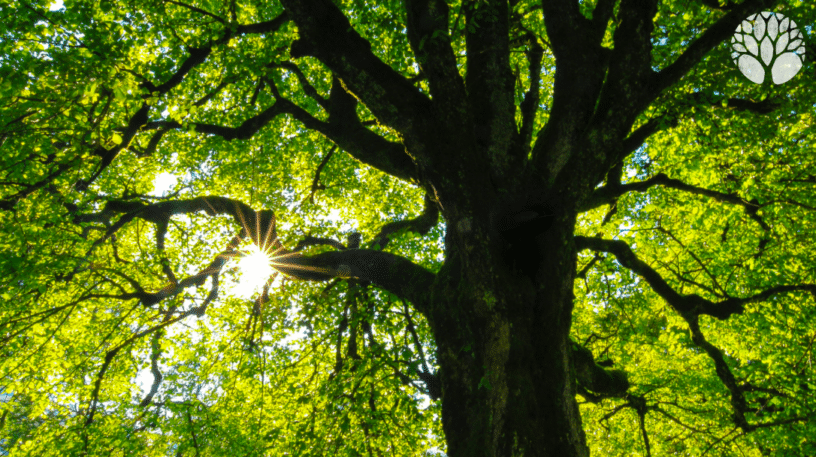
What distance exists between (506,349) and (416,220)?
395 cm

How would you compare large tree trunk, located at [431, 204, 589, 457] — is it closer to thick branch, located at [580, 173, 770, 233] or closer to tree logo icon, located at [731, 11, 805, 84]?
thick branch, located at [580, 173, 770, 233]

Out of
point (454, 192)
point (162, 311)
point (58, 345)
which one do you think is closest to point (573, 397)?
point (454, 192)

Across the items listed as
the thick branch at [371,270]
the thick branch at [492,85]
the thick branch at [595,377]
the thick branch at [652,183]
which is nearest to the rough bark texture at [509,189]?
the thick branch at [492,85]

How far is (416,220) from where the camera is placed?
745 cm

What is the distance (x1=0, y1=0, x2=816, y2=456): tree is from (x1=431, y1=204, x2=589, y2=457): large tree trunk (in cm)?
2

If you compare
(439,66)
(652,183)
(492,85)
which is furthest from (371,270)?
(652,183)

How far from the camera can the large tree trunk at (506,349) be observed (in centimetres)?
353

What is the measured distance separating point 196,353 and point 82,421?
224 cm

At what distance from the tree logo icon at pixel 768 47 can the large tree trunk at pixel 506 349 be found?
420 cm

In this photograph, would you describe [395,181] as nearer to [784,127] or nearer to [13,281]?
[13,281]

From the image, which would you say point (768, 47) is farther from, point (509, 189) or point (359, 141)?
point (359, 141)

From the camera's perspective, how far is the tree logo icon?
5355mm

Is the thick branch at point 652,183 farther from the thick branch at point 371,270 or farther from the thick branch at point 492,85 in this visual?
the thick branch at point 371,270

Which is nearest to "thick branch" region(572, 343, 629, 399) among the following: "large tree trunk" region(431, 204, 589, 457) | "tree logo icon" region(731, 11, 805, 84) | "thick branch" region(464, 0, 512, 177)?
"large tree trunk" region(431, 204, 589, 457)
